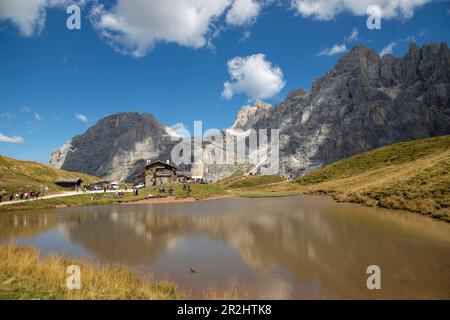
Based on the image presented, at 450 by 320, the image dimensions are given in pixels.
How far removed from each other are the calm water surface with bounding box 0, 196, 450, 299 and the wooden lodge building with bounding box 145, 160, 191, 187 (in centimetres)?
6785

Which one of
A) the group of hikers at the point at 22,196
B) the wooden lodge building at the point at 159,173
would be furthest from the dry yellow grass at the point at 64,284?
the wooden lodge building at the point at 159,173

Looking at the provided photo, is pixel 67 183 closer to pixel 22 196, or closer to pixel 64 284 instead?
pixel 22 196

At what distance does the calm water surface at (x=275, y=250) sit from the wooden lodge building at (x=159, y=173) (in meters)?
67.8

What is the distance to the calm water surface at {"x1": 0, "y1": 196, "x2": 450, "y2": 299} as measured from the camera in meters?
13.8

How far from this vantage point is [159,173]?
341ft

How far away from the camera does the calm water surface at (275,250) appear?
13844mm

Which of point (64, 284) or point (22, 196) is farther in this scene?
point (22, 196)

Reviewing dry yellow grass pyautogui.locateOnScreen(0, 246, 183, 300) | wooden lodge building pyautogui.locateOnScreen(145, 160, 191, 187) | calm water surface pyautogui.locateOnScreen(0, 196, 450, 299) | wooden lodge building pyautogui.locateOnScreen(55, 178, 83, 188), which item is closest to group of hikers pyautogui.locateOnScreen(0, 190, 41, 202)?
calm water surface pyautogui.locateOnScreen(0, 196, 450, 299)

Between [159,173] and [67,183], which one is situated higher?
[159,173]

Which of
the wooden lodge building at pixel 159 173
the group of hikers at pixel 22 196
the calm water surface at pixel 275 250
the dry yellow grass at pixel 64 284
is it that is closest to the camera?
the dry yellow grass at pixel 64 284

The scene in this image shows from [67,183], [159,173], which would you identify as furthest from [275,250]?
[67,183]

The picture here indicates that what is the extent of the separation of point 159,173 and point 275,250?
8697cm

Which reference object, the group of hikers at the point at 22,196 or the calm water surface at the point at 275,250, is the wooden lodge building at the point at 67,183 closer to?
the group of hikers at the point at 22,196

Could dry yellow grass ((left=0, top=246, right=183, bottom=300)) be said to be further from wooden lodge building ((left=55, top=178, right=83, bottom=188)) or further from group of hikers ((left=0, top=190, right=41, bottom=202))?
wooden lodge building ((left=55, top=178, right=83, bottom=188))
